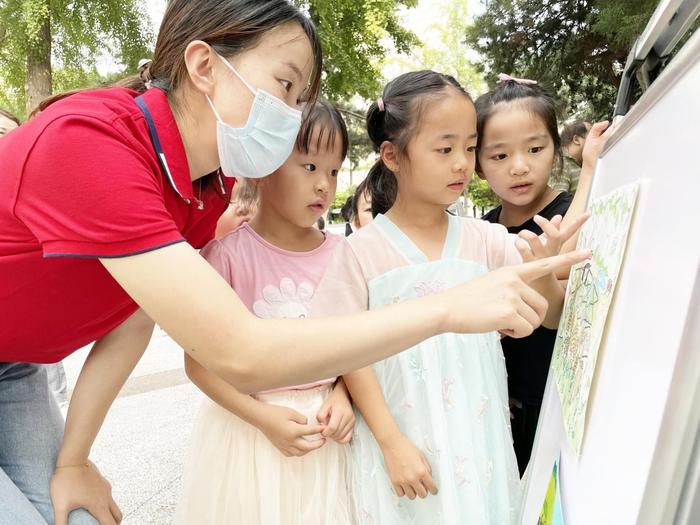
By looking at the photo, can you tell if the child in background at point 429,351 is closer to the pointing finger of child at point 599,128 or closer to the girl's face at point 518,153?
the girl's face at point 518,153

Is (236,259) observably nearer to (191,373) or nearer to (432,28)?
(191,373)

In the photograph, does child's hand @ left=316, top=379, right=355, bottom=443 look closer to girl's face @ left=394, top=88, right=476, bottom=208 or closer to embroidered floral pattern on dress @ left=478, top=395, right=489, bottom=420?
embroidered floral pattern on dress @ left=478, top=395, right=489, bottom=420

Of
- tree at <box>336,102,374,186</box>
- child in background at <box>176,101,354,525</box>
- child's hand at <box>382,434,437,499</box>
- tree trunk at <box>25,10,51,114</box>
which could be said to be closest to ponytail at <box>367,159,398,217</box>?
child in background at <box>176,101,354,525</box>

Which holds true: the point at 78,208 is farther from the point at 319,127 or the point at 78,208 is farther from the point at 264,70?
the point at 319,127

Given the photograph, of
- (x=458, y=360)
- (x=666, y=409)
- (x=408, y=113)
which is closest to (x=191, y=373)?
(x=458, y=360)

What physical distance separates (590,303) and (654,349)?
0.88 feet

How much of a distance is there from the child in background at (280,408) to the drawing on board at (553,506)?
18.7 inches

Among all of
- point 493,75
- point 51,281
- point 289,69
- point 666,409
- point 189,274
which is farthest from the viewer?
point 493,75

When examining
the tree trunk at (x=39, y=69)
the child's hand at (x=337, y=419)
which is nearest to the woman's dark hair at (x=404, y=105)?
the child's hand at (x=337, y=419)

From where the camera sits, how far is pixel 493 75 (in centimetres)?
471

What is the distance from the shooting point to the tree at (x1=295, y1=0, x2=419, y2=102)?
253 inches

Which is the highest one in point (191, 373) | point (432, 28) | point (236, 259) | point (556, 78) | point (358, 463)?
point (432, 28)

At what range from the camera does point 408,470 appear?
974mm

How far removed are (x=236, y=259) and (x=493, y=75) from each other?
4208 mm
